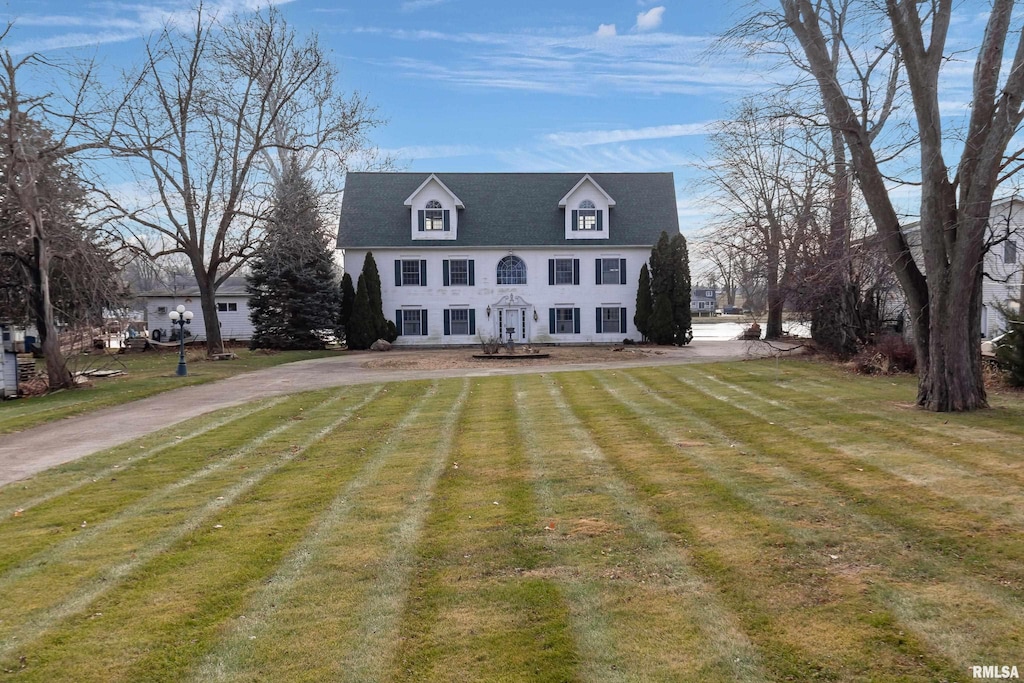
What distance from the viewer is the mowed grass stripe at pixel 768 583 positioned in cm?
367

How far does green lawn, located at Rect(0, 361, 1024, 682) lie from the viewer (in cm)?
382

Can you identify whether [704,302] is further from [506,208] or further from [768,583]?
[768,583]

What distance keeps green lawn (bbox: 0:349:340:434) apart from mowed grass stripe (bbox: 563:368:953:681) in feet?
36.7

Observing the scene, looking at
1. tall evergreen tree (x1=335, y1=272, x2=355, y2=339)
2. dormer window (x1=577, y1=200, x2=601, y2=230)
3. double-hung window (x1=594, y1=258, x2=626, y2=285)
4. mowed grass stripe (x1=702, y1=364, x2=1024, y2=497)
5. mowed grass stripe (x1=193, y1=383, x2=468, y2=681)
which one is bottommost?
mowed grass stripe (x1=193, y1=383, x2=468, y2=681)

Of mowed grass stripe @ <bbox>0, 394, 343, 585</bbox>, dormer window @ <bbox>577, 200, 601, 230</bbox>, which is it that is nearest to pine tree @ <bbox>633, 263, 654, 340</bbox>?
dormer window @ <bbox>577, 200, 601, 230</bbox>

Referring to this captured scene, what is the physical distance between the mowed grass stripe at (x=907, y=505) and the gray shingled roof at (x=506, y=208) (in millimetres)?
25953

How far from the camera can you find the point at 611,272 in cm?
3441

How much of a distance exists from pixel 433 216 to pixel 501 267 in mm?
4223

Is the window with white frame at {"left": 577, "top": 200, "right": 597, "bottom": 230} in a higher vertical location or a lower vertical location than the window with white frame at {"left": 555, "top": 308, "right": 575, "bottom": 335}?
higher

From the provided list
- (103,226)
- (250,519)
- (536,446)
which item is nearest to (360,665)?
(250,519)

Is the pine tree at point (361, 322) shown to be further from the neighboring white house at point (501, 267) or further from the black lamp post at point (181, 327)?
the black lamp post at point (181, 327)

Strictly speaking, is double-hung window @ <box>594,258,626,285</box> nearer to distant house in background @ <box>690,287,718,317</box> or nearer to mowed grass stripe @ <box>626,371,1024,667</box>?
mowed grass stripe @ <box>626,371,1024,667</box>

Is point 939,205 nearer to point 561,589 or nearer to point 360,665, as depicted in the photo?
point 561,589

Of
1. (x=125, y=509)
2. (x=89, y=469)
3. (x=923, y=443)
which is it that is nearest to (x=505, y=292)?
(x=89, y=469)
